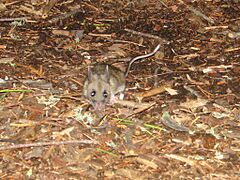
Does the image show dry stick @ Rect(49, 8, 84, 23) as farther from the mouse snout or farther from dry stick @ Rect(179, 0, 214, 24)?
the mouse snout

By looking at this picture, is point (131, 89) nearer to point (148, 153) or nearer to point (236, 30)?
point (148, 153)

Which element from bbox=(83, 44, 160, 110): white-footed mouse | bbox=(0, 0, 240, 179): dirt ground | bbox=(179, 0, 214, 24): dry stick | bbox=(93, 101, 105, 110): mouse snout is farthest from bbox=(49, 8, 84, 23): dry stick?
bbox=(93, 101, 105, 110): mouse snout

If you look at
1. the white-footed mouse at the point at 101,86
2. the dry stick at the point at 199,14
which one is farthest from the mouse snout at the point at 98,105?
the dry stick at the point at 199,14

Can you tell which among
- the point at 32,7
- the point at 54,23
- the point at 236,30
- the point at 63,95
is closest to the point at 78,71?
the point at 63,95

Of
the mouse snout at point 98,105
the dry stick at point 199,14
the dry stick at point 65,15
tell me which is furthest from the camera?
the dry stick at point 199,14

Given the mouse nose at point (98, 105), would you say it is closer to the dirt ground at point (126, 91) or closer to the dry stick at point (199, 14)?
the dirt ground at point (126, 91)
